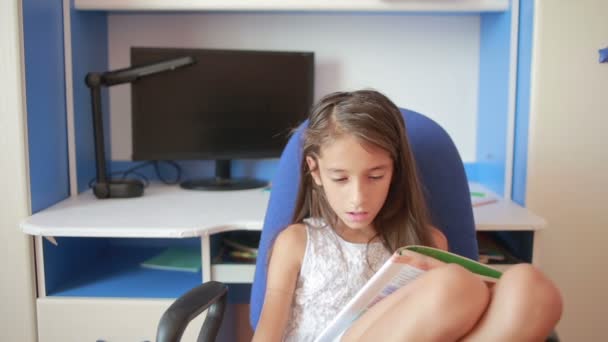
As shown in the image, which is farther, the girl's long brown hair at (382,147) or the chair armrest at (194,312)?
the girl's long brown hair at (382,147)

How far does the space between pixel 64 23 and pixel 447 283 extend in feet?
4.40

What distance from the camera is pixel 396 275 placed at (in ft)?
2.92

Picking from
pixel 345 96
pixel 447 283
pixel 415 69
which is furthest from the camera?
pixel 415 69

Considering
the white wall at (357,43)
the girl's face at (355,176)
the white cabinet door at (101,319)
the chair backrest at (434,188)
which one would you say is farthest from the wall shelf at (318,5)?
the white cabinet door at (101,319)

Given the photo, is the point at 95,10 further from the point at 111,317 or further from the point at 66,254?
the point at 111,317

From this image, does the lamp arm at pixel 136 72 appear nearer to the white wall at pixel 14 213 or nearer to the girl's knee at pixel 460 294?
the white wall at pixel 14 213

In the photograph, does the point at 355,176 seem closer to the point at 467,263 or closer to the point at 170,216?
the point at 467,263

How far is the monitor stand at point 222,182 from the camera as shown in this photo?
1738mm

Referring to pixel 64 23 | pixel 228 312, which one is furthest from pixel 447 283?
pixel 64 23

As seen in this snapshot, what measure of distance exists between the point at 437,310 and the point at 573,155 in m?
0.87

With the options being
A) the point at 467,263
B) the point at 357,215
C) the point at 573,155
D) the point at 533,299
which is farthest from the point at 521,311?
the point at 573,155

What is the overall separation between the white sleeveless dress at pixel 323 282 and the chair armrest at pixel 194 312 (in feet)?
0.50

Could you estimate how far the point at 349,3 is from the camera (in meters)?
1.60

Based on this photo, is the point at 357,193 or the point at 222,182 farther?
the point at 222,182
